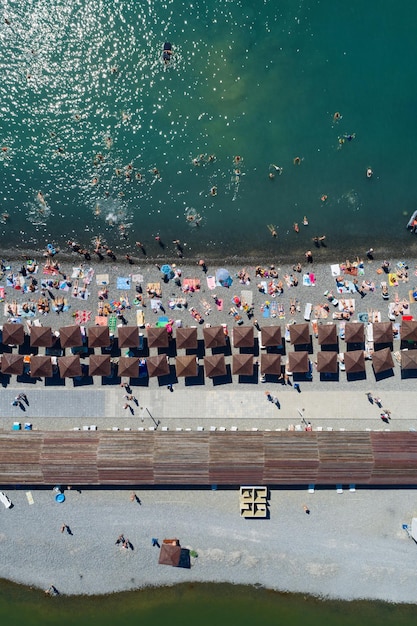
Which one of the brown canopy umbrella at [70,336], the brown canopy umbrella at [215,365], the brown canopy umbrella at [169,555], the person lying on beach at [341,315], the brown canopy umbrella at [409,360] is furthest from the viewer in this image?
the person lying on beach at [341,315]

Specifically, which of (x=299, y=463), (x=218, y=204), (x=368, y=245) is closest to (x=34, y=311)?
(x=218, y=204)

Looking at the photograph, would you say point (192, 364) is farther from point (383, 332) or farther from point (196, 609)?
point (196, 609)

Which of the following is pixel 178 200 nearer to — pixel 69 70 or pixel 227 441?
pixel 69 70

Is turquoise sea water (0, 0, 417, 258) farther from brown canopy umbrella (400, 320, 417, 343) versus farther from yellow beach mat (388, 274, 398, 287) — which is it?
brown canopy umbrella (400, 320, 417, 343)

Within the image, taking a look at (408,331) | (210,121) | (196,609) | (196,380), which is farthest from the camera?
(210,121)

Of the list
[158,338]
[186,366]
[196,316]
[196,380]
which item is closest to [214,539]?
[196,380]

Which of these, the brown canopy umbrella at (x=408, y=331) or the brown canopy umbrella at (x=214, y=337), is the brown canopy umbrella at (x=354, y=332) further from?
the brown canopy umbrella at (x=214, y=337)

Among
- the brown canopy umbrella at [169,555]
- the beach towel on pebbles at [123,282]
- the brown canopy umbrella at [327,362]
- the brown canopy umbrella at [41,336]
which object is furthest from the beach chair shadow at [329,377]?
the brown canopy umbrella at [41,336]
